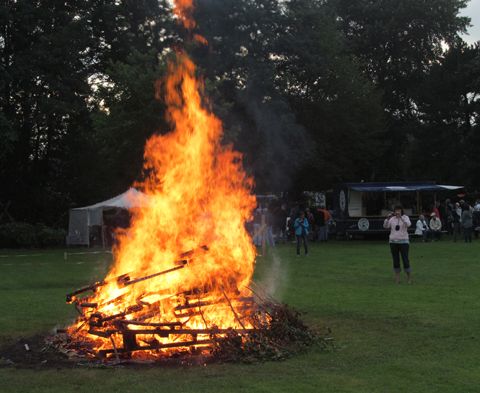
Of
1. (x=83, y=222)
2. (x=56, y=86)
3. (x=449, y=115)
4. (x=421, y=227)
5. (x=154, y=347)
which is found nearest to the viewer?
(x=154, y=347)

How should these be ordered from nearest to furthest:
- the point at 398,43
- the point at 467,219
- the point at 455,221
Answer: the point at 467,219 < the point at 455,221 < the point at 398,43

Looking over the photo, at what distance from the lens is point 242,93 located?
34312mm

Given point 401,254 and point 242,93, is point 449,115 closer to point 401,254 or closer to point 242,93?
point 242,93

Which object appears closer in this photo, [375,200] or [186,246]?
[186,246]

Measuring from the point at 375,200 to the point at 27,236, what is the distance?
1866cm

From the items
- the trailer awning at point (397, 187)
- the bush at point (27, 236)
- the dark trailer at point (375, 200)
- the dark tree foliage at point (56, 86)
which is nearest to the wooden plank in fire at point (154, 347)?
the dark tree foliage at point (56, 86)

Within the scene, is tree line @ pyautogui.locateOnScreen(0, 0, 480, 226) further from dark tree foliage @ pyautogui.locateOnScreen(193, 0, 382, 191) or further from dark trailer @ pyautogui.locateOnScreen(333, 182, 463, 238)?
dark trailer @ pyautogui.locateOnScreen(333, 182, 463, 238)

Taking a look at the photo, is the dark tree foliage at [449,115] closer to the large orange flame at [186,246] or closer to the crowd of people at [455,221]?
the crowd of people at [455,221]

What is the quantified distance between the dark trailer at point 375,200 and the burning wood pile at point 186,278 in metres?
24.8

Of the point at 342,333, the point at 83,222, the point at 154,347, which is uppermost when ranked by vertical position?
the point at 83,222

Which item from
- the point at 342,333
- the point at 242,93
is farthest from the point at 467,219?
the point at 342,333

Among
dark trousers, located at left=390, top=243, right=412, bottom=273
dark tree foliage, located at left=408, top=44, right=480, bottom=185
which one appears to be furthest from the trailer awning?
dark trousers, located at left=390, top=243, right=412, bottom=273

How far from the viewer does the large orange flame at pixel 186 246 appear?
918 centimetres

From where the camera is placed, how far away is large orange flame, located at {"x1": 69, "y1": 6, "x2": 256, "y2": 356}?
918cm
